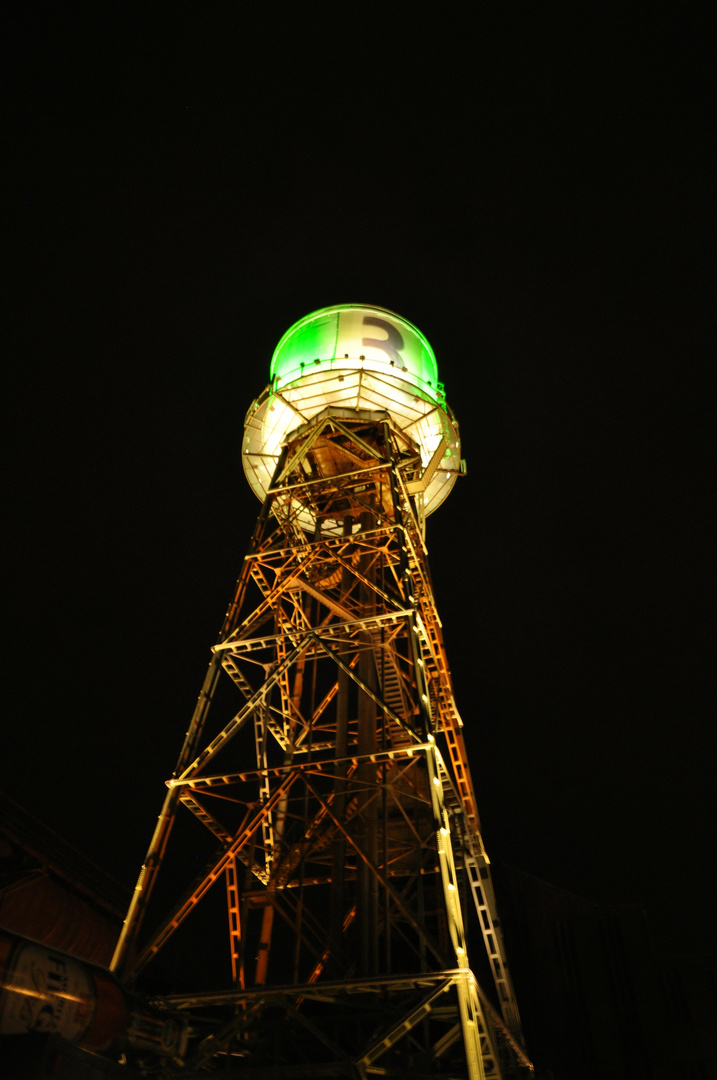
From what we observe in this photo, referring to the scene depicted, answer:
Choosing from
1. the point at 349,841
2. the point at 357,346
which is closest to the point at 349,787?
the point at 349,841

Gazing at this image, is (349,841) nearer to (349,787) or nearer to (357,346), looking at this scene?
(349,787)

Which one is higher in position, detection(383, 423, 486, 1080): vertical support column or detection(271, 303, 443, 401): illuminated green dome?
detection(271, 303, 443, 401): illuminated green dome

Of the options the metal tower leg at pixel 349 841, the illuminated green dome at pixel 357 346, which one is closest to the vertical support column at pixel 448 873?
the metal tower leg at pixel 349 841

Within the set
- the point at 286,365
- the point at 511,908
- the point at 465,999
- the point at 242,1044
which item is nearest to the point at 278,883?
the point at 242,1044

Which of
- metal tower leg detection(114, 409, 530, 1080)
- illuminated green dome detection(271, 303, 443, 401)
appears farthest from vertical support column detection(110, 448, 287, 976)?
illuminated green dome detection(271, 303, 443, 401)

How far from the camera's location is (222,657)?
526 inches

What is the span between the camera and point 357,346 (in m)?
17.6

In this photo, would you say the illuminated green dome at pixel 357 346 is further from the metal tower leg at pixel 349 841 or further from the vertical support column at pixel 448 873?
the vertical support column at pixel 448 873

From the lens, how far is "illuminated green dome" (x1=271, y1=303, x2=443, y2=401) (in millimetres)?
17359

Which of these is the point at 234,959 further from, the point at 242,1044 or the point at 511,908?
the point at 511,908

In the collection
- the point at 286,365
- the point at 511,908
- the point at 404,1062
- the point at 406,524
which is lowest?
the point at 404,1062

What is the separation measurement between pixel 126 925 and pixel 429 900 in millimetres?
6639

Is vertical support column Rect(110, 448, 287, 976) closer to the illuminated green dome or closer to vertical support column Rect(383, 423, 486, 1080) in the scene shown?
vertical support column Rect(383, 423, 486, 1080)

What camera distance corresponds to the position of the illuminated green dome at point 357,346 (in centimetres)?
1736
